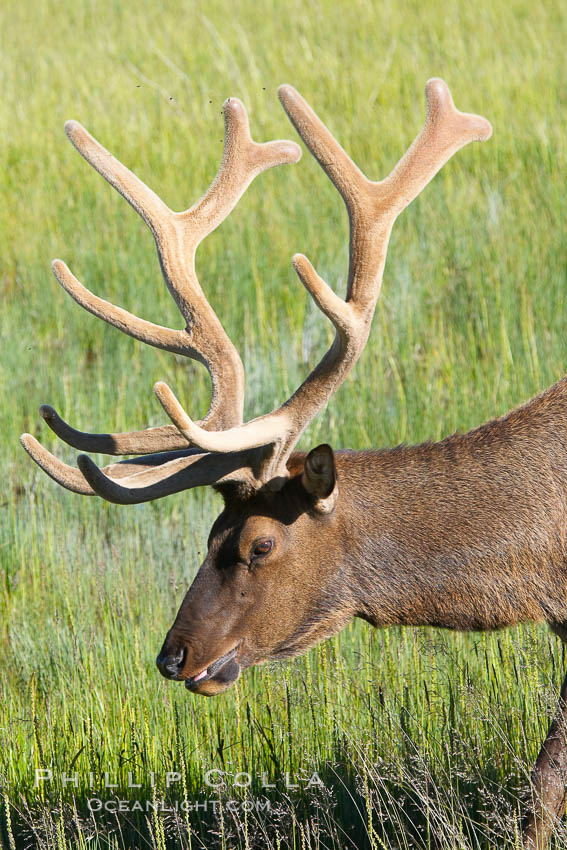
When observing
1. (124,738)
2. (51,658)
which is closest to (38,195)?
(51,658)

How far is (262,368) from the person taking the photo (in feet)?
22.7

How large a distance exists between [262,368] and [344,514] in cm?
363

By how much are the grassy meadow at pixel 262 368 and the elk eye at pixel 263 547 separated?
2.28 ft

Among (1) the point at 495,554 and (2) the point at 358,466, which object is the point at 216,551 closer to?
(2) the point at 358,466

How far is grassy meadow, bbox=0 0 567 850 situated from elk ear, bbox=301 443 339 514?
780mm

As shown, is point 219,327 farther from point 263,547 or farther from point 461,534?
point 461,534

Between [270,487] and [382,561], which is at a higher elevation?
[270,487]

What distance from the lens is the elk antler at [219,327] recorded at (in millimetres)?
3236

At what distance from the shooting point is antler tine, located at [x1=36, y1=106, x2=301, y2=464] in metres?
3.42

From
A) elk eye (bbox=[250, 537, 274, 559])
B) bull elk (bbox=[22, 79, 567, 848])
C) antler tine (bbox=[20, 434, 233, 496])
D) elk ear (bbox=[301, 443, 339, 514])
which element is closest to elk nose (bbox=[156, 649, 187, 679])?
bull elk (bbox=[22, 79, 567, 848])

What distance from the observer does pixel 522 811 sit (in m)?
3.67

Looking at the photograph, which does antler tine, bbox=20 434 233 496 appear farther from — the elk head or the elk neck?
the elk neck

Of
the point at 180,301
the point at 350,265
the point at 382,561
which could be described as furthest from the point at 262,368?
Result: the point at 382,561

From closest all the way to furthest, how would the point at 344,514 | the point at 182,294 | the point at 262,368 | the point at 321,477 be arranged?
the point at 321,477 < the point at 344,514 < the point at 182,294 < the point at 262,368
